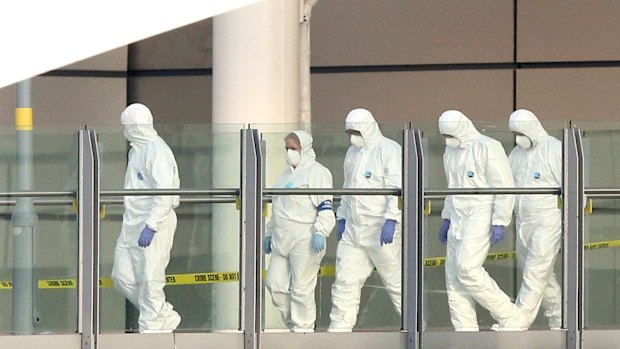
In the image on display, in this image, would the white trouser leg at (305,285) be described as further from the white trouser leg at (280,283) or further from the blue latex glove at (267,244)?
the blue latex glove at (267,244)

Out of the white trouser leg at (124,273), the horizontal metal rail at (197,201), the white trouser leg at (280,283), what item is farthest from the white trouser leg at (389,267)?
the white trouser leg at (124,273)

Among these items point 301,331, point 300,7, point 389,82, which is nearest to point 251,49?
point 300,7

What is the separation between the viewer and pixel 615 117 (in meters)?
12.0

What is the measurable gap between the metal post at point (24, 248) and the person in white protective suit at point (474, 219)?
247 centimetres

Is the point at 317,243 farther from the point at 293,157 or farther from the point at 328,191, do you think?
the point at 293,157

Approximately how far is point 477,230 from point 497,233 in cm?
13

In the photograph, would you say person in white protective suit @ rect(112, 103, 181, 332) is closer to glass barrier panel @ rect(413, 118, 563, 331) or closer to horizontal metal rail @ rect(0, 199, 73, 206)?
horizontal metal rail @ rect(0, 199, 73, 206)

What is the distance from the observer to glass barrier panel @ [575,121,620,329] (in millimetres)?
8023

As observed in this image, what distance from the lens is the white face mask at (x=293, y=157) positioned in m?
7.95

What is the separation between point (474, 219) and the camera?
26.4 ft

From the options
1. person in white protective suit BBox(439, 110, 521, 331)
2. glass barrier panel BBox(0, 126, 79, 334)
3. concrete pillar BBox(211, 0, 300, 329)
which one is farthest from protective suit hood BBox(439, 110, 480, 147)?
concrete pillar BBox(211, 0, 300, 329)

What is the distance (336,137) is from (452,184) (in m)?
0.75

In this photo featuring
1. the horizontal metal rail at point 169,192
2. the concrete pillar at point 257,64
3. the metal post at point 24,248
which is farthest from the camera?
the concrete pillar at point 257,64

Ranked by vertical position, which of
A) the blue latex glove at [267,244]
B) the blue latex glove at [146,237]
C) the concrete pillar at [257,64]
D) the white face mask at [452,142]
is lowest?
the blue latex glove at [267,244]
